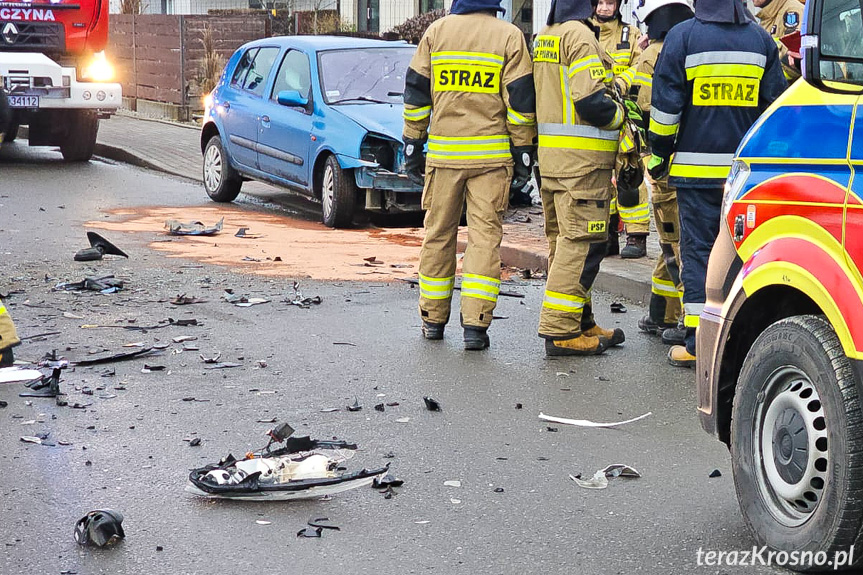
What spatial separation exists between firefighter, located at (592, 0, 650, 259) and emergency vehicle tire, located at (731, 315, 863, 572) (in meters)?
5.32

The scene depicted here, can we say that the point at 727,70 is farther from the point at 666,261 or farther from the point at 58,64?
the point at 58,64

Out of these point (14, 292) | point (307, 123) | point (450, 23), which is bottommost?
point (14, 292)

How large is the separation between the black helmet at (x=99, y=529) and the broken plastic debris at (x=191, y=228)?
289 inches

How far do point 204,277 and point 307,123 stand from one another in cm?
303

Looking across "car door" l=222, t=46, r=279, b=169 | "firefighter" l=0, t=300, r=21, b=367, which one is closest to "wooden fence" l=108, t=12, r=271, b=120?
"car door" l=222, t=46, r=279, b=169

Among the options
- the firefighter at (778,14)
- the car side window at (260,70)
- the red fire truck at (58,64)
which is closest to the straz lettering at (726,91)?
the firefighter at (778,14)

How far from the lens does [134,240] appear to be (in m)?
11.0

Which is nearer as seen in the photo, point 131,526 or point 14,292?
point 131,526

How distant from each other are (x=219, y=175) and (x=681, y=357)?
790cm

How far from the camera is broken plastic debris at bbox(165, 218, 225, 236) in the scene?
37.6 feet

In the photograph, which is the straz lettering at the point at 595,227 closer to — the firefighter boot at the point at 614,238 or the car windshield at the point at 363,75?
the firefighter boot at the point at 614,238

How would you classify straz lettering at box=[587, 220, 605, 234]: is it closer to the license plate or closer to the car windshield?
the car windshield

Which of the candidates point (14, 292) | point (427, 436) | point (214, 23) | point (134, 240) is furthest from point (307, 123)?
point (214, 23)

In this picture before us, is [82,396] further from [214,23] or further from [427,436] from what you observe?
[214,23]
